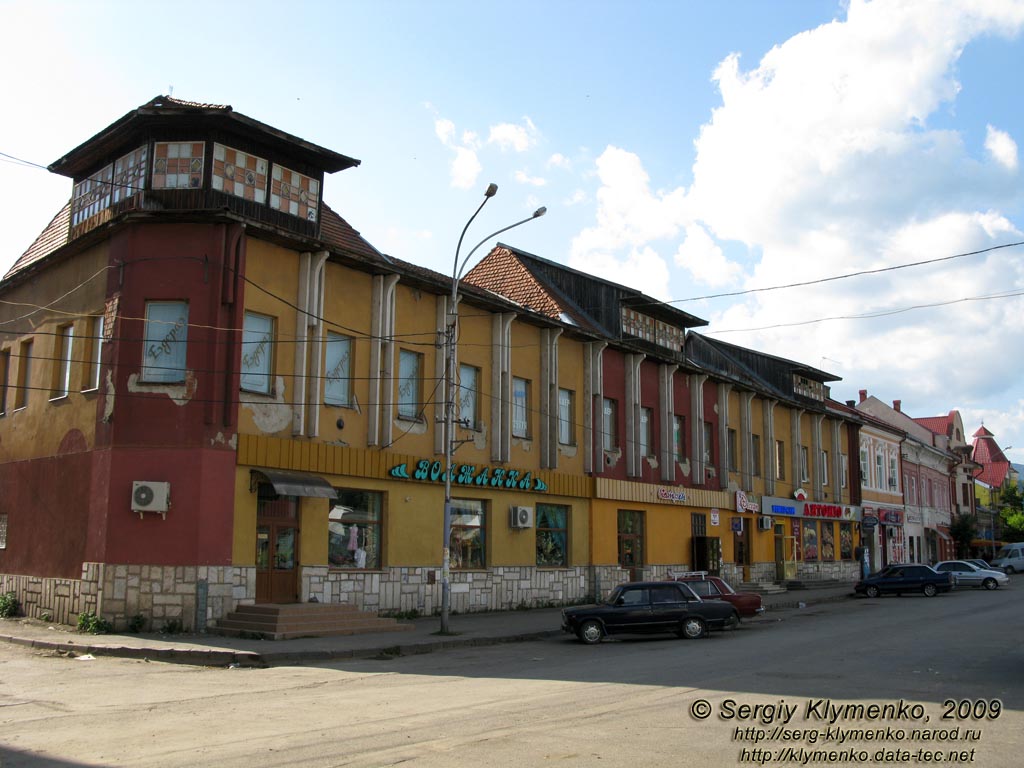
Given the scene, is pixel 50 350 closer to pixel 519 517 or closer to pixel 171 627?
pixel 171 627

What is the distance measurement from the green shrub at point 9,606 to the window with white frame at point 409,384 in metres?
10.5

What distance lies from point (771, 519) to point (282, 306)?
92.8ft

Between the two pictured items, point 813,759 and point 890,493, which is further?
point 890,493

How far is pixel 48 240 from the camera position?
89.4 ft

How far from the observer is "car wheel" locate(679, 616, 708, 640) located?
65.8ft

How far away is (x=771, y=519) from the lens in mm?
42406

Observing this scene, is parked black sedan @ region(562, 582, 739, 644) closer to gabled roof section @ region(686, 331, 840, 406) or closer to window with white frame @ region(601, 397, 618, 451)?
window with white frame @ region(601, 397, 618, 451)

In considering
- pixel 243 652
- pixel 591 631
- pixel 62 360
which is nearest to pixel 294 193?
pixel 62 360

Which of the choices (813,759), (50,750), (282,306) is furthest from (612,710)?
(282,306)

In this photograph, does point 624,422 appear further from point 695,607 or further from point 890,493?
point 890,493

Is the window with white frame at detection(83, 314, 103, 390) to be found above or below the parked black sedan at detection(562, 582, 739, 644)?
above

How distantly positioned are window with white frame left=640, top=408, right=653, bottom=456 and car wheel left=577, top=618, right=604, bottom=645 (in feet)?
48.4

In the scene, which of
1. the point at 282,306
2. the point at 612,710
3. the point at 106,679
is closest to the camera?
the point at 612,710

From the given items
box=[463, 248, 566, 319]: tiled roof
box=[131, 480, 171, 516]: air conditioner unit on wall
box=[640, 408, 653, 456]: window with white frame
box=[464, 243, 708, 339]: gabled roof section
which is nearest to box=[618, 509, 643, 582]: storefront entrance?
box=[640, 408, 653, 456]: window with white frame
